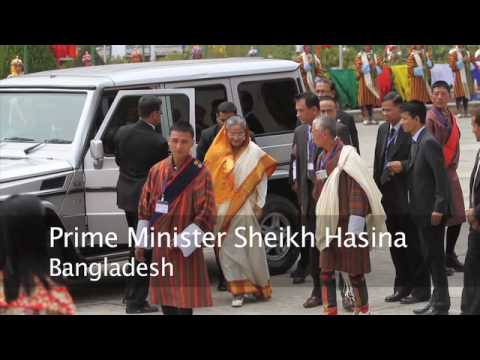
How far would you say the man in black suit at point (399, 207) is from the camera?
10383 mm

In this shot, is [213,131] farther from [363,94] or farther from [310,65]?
[310,65]

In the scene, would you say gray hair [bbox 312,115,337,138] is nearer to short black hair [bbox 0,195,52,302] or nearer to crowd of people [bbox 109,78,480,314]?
crowd of people [bbox 109,78,480,314]

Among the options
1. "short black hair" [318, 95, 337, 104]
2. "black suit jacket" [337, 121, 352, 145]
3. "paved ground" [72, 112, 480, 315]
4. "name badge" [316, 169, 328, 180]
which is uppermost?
"short black hair" [318, 95, 337, 104]

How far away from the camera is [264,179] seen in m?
10.6

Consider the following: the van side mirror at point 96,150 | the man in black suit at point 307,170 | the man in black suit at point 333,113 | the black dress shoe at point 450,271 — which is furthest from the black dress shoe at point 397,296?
the van side mirror at point 96,150

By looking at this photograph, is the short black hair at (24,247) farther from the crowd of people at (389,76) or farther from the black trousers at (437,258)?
the crowd of people at (389,76)

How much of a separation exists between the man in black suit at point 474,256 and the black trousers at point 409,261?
1.30 metres

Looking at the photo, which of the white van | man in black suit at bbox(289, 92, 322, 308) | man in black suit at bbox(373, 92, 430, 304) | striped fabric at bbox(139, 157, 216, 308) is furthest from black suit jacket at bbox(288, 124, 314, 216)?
striped fabric at bbox(139, 157, 216, 308)

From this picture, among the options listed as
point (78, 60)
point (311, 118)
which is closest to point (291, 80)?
point (311, 118)

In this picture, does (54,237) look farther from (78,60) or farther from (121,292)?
(78,60)

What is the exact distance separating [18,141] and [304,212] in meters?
2.62

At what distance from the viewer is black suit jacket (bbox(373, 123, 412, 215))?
1038cm

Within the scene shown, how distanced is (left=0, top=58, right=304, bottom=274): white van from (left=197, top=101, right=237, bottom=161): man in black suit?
0.73 feet

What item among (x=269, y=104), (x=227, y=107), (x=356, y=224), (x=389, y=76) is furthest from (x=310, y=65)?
(x=356, y=224)
